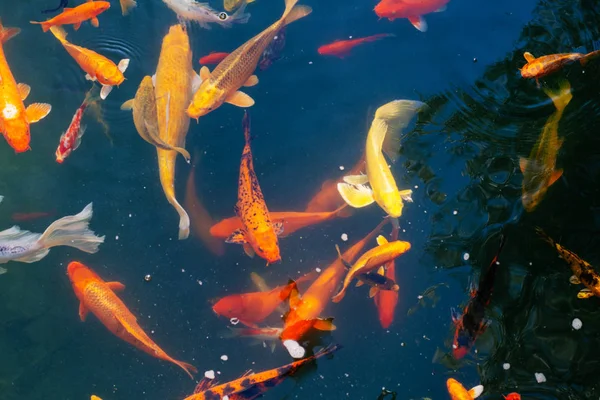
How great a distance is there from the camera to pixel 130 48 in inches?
151

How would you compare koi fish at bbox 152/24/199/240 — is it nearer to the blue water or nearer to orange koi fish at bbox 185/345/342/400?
the blue water

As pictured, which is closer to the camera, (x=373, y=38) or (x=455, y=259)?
(x=455, y=259)

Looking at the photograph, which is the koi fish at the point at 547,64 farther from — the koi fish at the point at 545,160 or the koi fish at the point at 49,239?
the koi fish at the point at 49,239

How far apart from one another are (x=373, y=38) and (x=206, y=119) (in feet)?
4.50

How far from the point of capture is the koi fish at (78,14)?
3.64 meters

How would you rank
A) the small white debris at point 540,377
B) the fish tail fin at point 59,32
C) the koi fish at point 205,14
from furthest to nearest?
1. the koi fish at point 205,14
2. the fish tail fin at point 59,32
3. the small white debris at point 540,377

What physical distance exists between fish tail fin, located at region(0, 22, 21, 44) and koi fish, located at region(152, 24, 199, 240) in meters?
1.18

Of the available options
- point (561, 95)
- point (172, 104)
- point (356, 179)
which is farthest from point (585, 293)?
point (172, 104)

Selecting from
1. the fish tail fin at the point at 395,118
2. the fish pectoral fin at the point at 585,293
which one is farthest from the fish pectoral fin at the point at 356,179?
the fish pectoral fin at the point at 585,293

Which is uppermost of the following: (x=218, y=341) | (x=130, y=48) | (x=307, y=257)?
(x=130, y=48)

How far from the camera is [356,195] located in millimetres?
3455

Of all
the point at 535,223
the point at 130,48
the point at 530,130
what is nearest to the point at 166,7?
the point at 130,48

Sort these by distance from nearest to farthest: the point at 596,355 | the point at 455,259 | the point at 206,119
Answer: the point at 596,355 < the point at 455,259 < the point at 206,119

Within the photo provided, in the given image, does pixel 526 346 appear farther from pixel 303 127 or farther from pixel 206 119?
pixel 206 119
